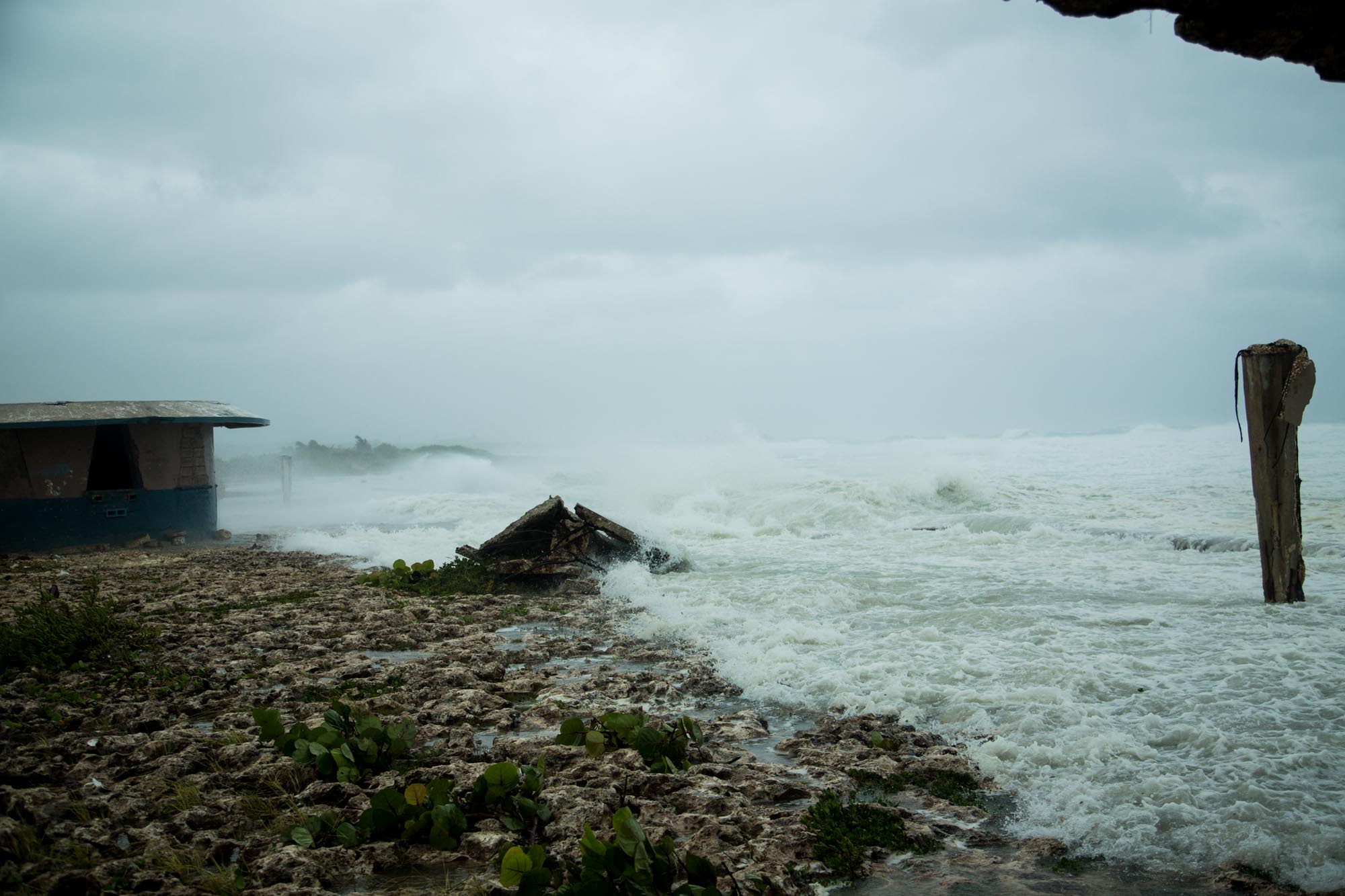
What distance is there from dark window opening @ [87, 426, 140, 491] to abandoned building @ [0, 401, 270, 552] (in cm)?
4

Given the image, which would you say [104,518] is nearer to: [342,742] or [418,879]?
[342,742]

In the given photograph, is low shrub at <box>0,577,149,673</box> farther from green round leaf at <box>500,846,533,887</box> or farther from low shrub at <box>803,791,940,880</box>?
low shrub at <box>803,791,940,880</box>

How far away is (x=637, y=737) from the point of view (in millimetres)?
4570

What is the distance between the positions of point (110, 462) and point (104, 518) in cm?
336

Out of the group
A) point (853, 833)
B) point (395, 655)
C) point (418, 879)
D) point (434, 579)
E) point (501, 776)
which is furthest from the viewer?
point (434, 579)

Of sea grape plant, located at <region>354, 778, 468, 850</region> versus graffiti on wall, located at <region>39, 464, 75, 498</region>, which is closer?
sea grape plant, located at <region>354, 778, 468, 850</region>

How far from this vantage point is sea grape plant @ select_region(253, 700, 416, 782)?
4.26 m

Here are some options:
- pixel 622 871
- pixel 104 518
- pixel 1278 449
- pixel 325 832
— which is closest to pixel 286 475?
pixel 104 518

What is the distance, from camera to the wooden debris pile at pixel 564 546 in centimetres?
1262

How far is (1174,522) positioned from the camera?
16484 mm

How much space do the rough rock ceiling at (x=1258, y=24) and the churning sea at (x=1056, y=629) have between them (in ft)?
11.4

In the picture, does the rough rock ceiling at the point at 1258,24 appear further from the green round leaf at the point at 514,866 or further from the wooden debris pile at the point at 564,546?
the wooden debris pile at the point at 564,546

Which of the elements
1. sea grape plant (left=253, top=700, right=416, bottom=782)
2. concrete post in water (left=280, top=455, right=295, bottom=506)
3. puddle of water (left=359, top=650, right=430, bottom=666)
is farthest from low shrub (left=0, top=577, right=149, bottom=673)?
concrete post in water (left=280, top=455, right=295, bottom=506)

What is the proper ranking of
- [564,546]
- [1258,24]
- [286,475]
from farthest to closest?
[286,475] → [564,546] → [1258,24]
